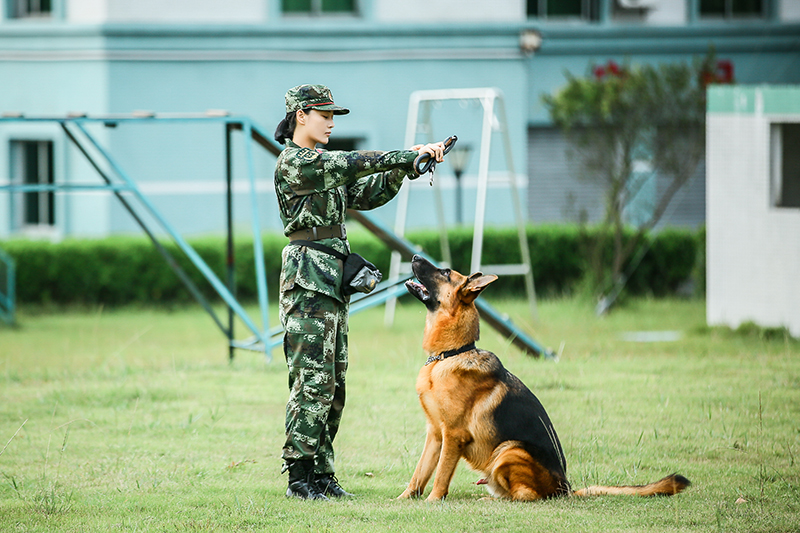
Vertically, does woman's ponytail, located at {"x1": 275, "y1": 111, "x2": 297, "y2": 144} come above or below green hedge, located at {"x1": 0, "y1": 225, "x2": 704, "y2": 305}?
above

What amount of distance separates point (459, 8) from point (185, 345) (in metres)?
8.86

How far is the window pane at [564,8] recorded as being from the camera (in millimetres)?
17766

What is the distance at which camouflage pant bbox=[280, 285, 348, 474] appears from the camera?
15.3ft

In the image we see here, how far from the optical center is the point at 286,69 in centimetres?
1648

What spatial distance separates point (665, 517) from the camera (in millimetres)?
4391

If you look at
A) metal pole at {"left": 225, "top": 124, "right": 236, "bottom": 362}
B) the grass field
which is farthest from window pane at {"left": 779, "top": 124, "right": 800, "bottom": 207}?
metal pole at {"left": 225, "top": 124, "right": 236, "bottom": 362}

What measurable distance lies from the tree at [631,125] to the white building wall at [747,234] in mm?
2401

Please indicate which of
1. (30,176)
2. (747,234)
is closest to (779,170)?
(747,234)

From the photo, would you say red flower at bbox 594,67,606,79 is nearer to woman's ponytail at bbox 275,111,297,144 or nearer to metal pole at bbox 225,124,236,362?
metal pole at bbox 225,124,236,362

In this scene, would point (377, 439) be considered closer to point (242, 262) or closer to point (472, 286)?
point (472, 286)

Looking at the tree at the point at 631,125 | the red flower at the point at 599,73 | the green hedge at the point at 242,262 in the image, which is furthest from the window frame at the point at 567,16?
the green hedge at the point at 242,262

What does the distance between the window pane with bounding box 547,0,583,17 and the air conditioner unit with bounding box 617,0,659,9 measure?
0.79 metres

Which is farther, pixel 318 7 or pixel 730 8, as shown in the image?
pixel 730 8

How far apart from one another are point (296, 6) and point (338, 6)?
0.80 meters
